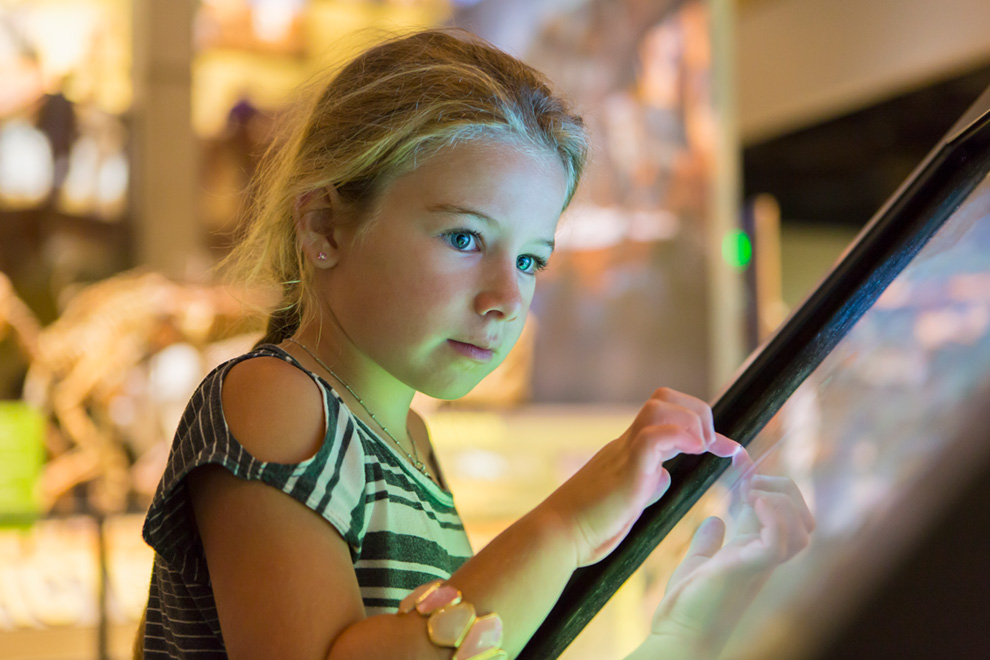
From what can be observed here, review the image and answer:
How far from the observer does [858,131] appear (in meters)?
6.51

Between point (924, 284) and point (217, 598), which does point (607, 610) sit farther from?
point (924, 284)

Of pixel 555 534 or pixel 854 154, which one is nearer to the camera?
pixel 555 534

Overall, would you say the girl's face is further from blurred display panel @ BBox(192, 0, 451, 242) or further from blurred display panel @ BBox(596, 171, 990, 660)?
blurred display panel @ BBox(192, 0, 451, 242)

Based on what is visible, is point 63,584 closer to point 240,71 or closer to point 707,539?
point 240,71

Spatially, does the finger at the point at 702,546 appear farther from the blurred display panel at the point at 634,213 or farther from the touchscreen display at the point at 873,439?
the blurred display panel at the point at 634,213

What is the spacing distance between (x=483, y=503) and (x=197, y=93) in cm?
224

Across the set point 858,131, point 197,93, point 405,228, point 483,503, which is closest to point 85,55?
point 197,93

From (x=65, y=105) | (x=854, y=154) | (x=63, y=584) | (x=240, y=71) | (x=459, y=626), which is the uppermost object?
(x=854, y=154)

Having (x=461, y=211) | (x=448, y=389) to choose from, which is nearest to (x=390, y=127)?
(x=461, y=211)

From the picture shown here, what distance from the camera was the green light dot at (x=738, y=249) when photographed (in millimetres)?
5398

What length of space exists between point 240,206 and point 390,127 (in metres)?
1.42

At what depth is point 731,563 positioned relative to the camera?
0.64m

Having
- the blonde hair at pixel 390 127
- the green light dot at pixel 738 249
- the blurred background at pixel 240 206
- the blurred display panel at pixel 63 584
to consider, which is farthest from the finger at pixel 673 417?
the green light dot at pixel 738 249

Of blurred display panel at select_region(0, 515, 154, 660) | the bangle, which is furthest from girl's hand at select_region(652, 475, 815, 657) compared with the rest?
blurred display panel at select_region(0, 515, 154, 660)
